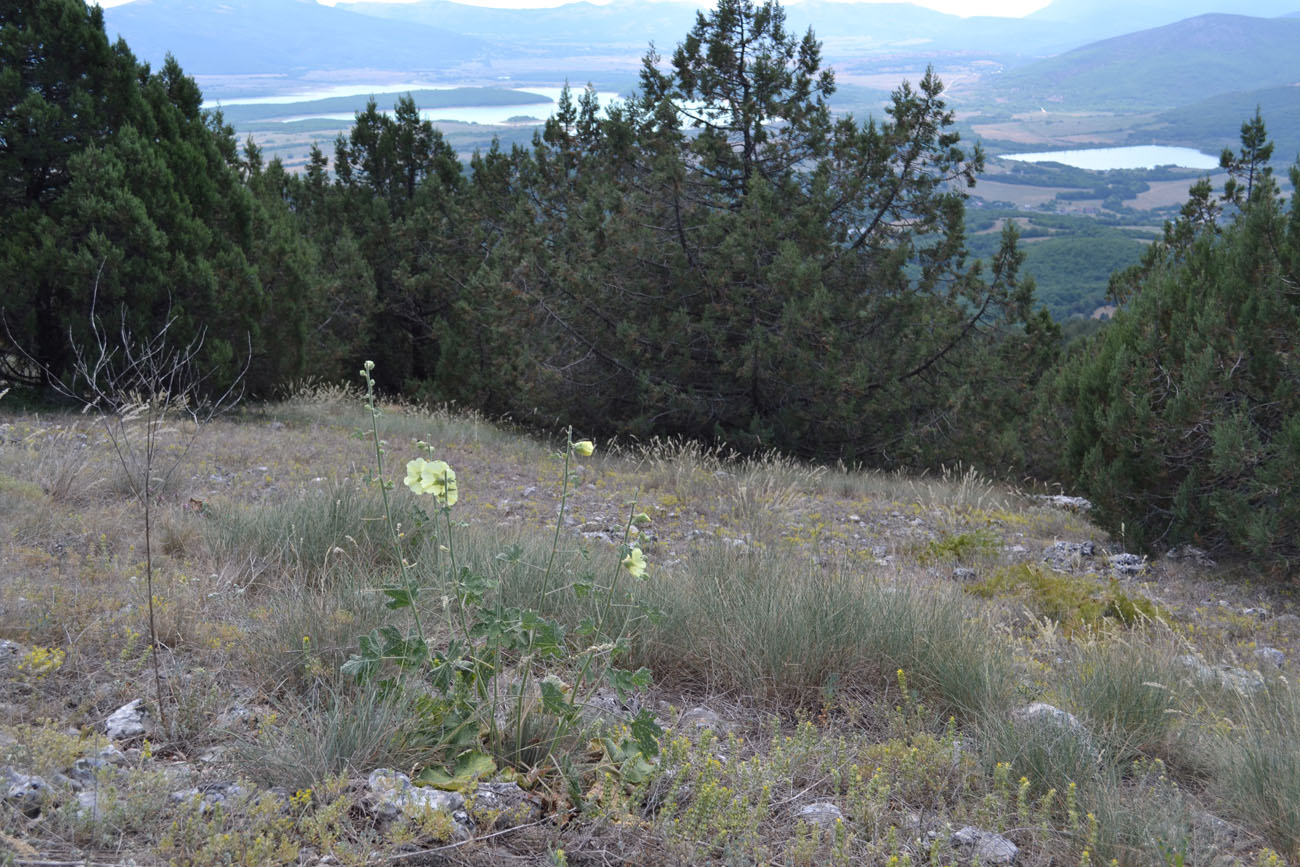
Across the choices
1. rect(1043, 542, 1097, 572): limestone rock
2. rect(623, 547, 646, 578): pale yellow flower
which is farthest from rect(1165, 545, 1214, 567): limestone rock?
rect(623, 547, 646, 578): pale yellow flower

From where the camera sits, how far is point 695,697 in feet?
9.91

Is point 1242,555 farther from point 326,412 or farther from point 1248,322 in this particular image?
point 326,412

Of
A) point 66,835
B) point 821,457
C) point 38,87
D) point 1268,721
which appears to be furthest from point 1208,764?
point 38,87

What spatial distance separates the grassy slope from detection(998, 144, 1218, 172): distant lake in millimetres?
73676

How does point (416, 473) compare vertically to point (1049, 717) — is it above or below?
above

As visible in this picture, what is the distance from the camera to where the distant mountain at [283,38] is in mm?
81375

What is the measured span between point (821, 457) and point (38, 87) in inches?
359

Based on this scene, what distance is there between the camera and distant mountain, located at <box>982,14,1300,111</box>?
132625 mm

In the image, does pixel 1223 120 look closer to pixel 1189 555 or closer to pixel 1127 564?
pixel 1189 555

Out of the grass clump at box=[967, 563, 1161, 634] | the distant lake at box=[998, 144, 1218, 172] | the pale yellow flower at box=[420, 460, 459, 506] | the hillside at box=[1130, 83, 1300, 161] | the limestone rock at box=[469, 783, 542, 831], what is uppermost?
the hillside at box=[1130, 83, 1300, 161]

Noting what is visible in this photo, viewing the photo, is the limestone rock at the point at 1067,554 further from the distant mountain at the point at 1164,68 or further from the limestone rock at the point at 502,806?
the distant mountain at the point at 1164,68

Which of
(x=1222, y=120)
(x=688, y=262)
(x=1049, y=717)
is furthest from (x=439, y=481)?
(x=1222, y=120)

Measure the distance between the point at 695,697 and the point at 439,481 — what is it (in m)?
1.33

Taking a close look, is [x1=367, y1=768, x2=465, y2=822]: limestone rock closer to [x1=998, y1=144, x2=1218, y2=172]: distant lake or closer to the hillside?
[x1=998, y1=144, x2=1218, y2=172]: distant lake
